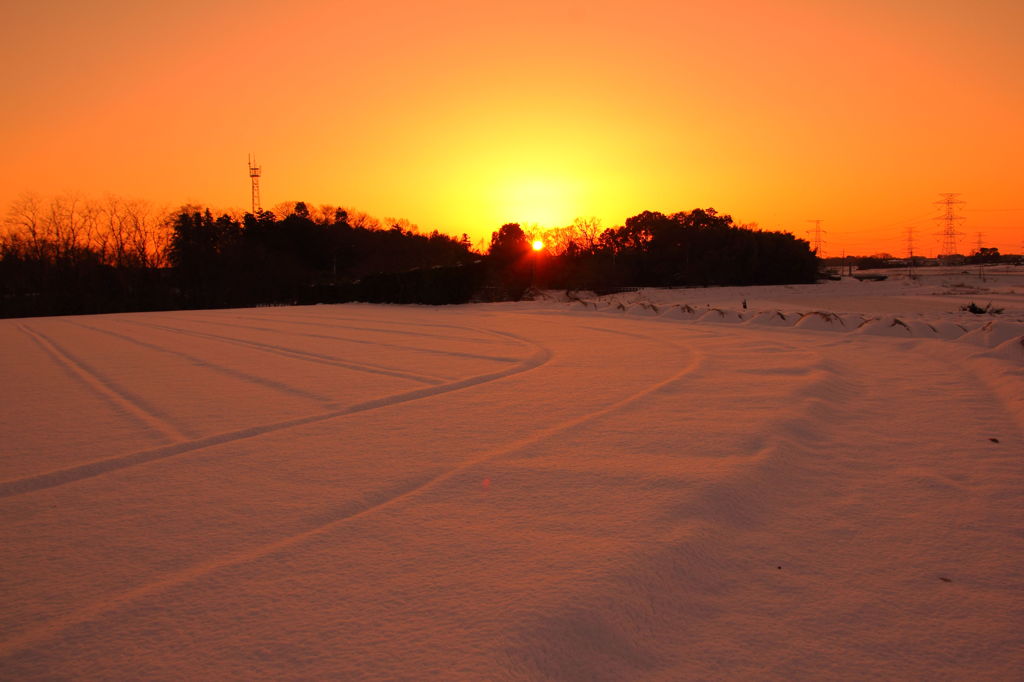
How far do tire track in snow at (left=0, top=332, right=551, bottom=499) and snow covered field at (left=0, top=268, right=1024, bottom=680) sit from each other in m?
0.02

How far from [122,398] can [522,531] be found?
3941mm

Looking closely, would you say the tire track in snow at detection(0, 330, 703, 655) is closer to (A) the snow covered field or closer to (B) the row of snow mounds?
(A) the snow covered field

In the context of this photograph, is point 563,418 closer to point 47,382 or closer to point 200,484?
point 200,484

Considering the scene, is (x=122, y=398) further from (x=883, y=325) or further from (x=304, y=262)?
(x=304, y=262)

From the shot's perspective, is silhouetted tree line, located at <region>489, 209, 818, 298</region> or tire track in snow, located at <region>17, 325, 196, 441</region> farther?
silhouetted tree line, located at <region>489, 209, 818, 298</region>

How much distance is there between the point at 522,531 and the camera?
76.3 inches

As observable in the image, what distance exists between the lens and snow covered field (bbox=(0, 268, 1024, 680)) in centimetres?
136

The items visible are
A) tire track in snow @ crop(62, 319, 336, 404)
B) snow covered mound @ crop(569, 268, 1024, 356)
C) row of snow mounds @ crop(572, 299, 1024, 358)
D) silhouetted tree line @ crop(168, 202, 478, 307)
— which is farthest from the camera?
silhouetted tree line @ crop(168, 202, 478, 307)

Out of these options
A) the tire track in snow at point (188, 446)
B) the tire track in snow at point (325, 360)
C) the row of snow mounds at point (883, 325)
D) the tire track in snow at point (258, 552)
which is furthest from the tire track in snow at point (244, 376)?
the row of snow mounds at point (883, 325)

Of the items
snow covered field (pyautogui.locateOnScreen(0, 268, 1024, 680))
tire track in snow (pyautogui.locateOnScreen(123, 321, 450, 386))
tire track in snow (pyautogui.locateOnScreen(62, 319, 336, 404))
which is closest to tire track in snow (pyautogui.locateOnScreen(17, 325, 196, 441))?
snow covered field (pyautogui.locateOnScreen(0, 268, 1024, 680))

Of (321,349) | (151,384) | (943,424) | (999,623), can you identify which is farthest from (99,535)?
(321,349)

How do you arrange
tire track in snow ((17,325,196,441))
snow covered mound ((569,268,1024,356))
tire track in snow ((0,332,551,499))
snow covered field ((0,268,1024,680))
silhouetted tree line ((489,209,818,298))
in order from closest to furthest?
1. snow covered field ((0,268,1024,680))
2. tire track in snow ((0,332,551,499))
3. tire track in snow ((17,325,196,441))
4. snow covered mound ((569,268,1024,356))
5. silhouetted tree line ((489,209,818,298))

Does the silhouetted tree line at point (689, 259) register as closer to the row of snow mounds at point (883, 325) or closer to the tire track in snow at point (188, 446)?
the row of snow mounds at point (883, 325)

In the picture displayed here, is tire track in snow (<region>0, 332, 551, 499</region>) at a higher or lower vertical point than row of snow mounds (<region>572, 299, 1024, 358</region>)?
lower
